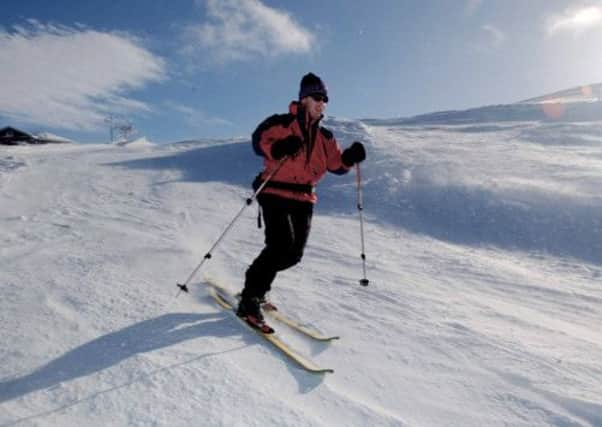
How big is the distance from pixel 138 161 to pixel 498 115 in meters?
25.8

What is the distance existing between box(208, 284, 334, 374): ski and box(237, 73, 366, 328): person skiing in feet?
0.71

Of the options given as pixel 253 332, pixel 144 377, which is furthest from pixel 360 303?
pixel 144 377

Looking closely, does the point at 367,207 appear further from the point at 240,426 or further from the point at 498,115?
the point at 498,115

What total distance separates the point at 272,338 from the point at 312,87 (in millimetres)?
2276

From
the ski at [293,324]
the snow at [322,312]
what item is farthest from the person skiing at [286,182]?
the snow at [322,312]

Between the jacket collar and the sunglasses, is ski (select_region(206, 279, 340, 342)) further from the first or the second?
the sunglasses

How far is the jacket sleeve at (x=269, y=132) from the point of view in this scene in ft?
13.4

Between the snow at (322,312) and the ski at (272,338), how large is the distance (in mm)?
72

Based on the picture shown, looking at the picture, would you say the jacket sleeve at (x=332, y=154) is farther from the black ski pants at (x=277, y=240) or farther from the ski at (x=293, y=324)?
the ski at (x=293, y=324)

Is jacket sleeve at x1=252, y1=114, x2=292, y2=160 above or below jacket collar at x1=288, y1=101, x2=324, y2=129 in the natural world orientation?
below

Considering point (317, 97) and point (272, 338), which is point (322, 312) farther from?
point (317, 97)

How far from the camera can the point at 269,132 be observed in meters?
4.12

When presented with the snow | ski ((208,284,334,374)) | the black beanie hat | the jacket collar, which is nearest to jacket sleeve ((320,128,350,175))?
the jacket collar

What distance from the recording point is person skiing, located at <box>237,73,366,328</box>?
3980 mm
